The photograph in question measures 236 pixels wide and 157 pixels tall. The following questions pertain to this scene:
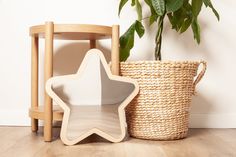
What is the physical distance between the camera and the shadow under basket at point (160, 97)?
4.66 ft

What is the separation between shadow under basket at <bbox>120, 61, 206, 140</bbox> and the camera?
4.66 ft

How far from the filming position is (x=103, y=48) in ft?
5.90

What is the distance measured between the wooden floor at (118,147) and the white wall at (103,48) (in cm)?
26

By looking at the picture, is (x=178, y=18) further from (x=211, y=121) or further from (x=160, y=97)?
(x=211, y=121)

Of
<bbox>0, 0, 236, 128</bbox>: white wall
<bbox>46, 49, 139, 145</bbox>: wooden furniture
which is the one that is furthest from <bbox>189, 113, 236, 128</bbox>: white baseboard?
<bbox>46, 49, 139, 145</bbox>: wooden furniture

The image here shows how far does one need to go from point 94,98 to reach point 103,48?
0.40 m

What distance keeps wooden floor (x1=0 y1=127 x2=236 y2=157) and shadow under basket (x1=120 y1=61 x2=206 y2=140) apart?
0.17 feet

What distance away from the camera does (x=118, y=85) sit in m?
1.45

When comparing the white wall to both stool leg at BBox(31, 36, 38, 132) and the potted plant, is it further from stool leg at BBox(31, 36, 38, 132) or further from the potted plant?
the potted plant

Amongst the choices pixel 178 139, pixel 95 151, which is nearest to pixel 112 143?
pixel 95 151

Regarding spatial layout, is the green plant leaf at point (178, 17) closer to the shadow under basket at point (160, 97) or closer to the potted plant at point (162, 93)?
the potted plant at point (162, 93)

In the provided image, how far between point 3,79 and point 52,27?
A: 573mm

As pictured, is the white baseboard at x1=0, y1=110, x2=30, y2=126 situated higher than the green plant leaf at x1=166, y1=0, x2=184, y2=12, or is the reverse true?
the green plant leaf at x1=166, y1=0, x2=184, y2=12

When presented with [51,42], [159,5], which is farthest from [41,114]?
[159,5]
